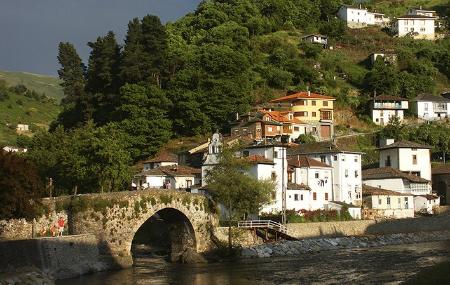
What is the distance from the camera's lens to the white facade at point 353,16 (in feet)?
541

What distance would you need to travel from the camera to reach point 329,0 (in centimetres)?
16150

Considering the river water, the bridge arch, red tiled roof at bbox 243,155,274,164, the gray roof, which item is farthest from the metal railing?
the gray roof

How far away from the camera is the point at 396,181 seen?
87812mm

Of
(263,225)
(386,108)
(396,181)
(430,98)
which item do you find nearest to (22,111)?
(386,108)

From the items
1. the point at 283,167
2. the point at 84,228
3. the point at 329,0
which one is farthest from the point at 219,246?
the point at 329,0

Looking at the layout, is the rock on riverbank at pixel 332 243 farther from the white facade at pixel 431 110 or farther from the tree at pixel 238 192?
the white facade at pixel 431 110

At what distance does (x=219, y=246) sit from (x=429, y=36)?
11445cm

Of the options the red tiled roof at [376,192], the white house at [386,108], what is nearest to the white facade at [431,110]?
the white house at [386,108]

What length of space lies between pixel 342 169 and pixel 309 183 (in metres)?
5.34

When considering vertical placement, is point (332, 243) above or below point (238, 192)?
below

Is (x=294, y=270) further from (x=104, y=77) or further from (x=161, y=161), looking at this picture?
(x=104, y=77)

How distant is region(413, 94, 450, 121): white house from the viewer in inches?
4636

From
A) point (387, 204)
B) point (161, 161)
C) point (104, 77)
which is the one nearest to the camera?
point (387, 204)

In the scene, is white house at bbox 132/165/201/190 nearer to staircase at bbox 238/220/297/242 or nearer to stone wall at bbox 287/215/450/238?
staircase at bbox 238/220/297/242
